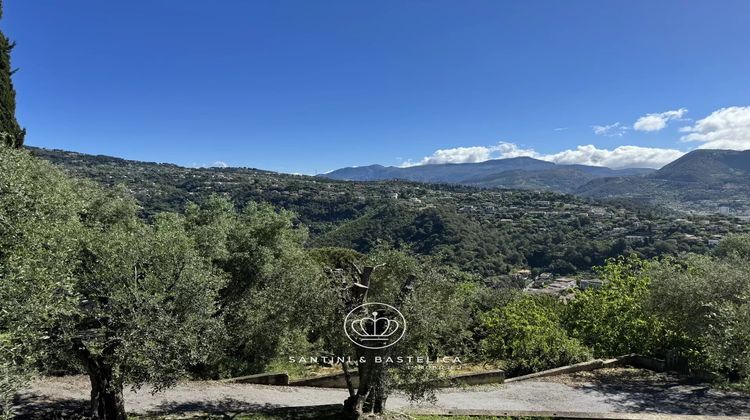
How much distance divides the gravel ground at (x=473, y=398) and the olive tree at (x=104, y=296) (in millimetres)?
2910

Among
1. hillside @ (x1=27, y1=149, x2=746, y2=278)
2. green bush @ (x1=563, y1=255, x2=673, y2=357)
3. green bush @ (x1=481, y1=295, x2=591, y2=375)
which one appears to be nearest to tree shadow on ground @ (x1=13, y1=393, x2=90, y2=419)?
green bush @ (x1=481, y1=295, x2=591, y2=375)

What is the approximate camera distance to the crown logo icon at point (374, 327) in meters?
9.92

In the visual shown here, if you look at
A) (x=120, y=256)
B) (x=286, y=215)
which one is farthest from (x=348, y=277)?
(x=286, y=215)

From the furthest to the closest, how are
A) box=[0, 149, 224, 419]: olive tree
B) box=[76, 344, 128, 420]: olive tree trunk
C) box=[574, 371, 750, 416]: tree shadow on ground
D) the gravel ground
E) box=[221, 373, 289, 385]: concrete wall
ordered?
box=[221, 373, 289, 385]: concrete wall < box=[574, 371, 750, 416]: tree shadow on ground < the gravel ground < box=[76, 344, 128, 420]: olive tree trunk < box=[0, 149, 224, 419]: olive tree

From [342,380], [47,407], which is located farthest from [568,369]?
[47,407]

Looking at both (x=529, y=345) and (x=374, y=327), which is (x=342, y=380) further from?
(x=529, y=345)

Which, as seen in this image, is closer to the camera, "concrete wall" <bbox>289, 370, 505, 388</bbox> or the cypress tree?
"concrete wall" <bbox>289, 370, 505, 388</bbox>

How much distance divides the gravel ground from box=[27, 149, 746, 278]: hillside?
43558mm

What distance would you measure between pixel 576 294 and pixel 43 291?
22.7 m

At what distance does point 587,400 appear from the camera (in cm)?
1424

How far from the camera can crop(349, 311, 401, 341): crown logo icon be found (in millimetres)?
9922

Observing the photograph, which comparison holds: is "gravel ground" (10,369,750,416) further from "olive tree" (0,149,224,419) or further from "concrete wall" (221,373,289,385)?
"olive tree" (0,149,224,419)

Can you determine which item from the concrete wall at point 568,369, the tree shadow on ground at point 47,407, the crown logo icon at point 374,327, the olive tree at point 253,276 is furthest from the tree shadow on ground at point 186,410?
the concrete wall at point 568,369

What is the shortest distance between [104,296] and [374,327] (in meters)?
5.90
